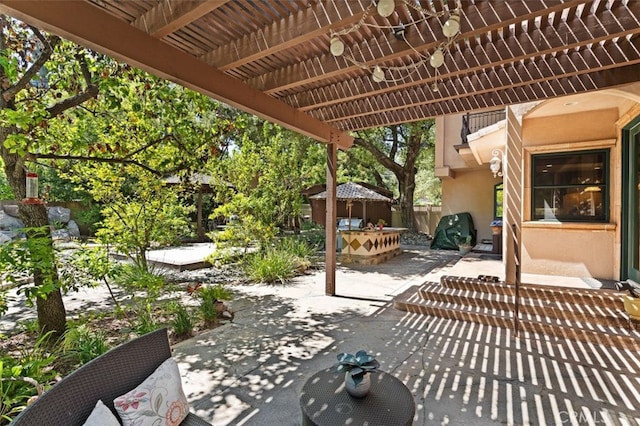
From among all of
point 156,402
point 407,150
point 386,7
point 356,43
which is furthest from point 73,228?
point 386,7

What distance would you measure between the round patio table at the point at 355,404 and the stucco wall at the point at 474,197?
12.2 meters

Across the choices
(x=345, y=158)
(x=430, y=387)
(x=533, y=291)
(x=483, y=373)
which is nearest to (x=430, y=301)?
(x=533, y=291)

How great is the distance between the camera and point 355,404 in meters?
1.93

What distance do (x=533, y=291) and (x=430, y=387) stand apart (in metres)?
3.06

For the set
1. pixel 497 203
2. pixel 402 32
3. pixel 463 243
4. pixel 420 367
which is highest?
pixel 402 32

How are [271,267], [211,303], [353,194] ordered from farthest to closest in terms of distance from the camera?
[353,194] → [271,267] → [211,303]

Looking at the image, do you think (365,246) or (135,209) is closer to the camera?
(135,209)

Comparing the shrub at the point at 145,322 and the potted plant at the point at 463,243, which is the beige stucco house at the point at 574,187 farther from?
the potted plant at the point at 463,243

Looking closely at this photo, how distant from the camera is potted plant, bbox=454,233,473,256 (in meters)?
11.5

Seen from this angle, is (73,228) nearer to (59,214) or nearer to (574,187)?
(59,214)

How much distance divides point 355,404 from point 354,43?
3.39 m

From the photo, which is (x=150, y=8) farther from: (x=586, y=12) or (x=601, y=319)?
(x=601, y=319)

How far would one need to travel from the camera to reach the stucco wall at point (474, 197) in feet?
41.3

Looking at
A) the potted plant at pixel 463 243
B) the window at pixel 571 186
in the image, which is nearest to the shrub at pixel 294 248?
the window at pixel 571 186
